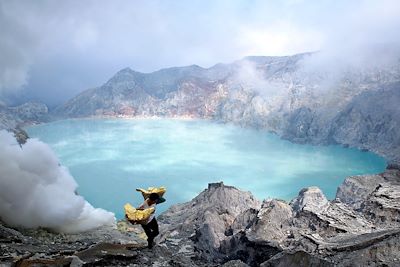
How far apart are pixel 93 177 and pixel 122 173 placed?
656 centimetres

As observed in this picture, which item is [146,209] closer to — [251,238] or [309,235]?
[309,235]

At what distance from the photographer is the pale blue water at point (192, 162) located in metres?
73.2

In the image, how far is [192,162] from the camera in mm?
100688

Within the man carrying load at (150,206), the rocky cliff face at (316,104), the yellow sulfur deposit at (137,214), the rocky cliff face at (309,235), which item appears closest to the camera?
the yellow sulfur deposit at (137,214)

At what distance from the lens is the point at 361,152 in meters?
115

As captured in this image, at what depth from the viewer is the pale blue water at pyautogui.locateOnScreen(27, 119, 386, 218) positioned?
240 ft

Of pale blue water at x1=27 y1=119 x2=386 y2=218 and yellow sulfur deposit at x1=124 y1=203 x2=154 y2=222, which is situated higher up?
yellow sulfur deposit at x1=124 y1=203 x2=154 y2=222

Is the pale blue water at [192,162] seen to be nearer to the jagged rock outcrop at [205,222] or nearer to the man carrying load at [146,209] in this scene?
the jagged rock outcrop at [205,222]

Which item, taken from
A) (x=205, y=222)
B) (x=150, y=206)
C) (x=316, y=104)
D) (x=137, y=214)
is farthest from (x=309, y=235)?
(x=316, y=104)

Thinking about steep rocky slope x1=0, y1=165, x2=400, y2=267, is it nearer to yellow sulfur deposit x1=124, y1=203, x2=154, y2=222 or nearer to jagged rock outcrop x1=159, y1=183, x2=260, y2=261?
jagged rock outcrop x1=159, y1=183, x2=260, y2=261

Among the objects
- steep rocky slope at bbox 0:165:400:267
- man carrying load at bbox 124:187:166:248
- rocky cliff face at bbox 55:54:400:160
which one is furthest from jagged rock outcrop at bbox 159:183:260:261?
rocky cliff face at bbox 55:54:400:160

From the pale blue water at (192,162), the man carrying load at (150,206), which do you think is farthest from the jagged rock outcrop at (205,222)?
the pale blue water at (192,162)

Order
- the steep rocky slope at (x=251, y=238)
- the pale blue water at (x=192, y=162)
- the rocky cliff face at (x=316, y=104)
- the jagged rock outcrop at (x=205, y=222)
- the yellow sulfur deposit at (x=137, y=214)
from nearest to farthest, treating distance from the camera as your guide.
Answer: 1. the yellow sulfur deposit at (x=137, y=214)
2. the steep rocky slope at (x=251, y=238)
3. the jagged rock outcrop at (x=205, y=222)
4. the pale blue water at (x=192, y=162)
5. the rocky cliff face at (x=316, y=104)

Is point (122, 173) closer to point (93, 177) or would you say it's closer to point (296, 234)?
point (93, 177)
